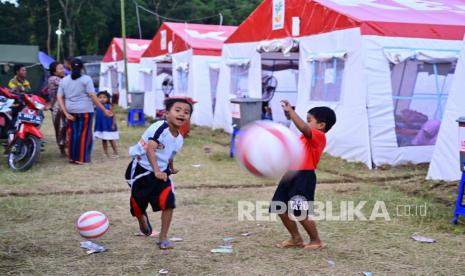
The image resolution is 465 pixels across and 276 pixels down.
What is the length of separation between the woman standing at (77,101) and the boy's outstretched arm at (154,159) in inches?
172

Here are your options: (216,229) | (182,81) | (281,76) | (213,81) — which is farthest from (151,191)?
(182,81)

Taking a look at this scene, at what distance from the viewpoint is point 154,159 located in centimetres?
434

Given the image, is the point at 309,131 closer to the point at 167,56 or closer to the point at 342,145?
the point at 342,145

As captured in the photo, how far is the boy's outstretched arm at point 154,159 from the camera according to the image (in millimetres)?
4289

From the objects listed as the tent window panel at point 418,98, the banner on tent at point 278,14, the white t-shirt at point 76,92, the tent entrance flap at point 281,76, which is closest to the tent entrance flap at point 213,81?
the tent entrance flap at point 281,76

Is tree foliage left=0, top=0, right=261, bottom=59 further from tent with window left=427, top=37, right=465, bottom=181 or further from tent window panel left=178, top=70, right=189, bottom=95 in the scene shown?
tent with window left=427, top=37, right=465, bottom=181

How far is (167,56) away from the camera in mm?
18016

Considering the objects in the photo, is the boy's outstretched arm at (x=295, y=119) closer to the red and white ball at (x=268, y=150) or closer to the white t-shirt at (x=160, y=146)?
the red and white ball at (x=268, y=150)

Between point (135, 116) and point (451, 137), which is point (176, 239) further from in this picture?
point (135, 116)

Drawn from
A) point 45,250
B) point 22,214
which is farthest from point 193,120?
point 45,250

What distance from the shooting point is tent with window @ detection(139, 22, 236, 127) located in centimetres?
1587

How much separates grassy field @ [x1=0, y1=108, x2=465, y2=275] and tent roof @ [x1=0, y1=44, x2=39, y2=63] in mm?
15705

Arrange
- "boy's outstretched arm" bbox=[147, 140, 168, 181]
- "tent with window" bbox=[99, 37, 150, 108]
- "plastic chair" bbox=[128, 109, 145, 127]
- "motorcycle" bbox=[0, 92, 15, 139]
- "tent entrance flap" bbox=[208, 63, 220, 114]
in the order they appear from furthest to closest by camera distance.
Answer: "tent with window" bbox=[99, 37, 150, 108] → "plastic chair" bbox=[128, 109, 145, 127] → "tent entrance flap" bbox=[208, 63, 220, 114] → "motorcycle" bbox=[0, 92, 15, 139] → "boy's outstretched arm" bbox=[147, 140, 168, 181]

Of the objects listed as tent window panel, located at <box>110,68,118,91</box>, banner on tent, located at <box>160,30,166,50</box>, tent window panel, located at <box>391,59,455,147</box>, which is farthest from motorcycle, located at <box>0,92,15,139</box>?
tent window panel, located at <box>110,68,118,91</box>
